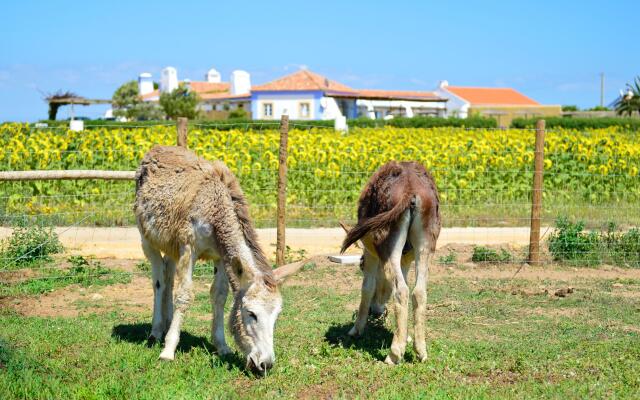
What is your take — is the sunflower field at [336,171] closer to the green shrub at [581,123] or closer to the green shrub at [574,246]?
the green shrub at [574,246]

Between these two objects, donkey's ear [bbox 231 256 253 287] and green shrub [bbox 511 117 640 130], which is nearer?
donkey's ear [bbox 231 256 253 287]

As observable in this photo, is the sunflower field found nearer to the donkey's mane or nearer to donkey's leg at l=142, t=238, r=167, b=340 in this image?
donkey's leg at l=142, t=238, r=167, b=340

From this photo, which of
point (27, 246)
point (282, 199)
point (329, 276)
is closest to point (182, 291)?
point (329, 276)

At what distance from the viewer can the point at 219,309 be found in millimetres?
7320

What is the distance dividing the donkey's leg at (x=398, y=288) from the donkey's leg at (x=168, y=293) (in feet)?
7.82

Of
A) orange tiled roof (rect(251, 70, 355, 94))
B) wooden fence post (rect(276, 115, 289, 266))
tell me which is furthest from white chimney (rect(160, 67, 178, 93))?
wooden fence post (rect(276, 115, 289, 266))

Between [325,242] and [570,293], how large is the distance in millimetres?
5533

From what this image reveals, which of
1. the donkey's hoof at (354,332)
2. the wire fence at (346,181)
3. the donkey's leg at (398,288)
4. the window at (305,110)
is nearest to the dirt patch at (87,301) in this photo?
the donkey's hoof at (354,332)

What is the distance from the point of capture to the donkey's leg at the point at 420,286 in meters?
7.18

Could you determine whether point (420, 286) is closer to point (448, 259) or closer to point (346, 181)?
point (448, 259)

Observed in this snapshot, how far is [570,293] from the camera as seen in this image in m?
10.6

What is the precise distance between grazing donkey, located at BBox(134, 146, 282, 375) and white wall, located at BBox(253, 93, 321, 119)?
61.2m

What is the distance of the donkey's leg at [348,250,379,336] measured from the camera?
8023mm

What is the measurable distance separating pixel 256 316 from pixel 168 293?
1.90 metres
